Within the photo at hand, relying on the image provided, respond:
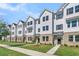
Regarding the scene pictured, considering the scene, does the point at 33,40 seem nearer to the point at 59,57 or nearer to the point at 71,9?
the point at 71,9

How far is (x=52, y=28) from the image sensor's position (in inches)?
1027

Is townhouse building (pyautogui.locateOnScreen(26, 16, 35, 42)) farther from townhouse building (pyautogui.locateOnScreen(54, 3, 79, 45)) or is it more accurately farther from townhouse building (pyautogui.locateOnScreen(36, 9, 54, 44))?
townhouse building (pyautogui.locateOnScreen(54, 3, 79, 45))

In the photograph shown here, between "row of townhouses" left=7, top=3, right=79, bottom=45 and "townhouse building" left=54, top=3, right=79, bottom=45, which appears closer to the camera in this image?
"townhouse building" left=54, top=3, right=79, bottom=45

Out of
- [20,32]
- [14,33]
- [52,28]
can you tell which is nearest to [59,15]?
[52,28]

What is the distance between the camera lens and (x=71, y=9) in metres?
23.3

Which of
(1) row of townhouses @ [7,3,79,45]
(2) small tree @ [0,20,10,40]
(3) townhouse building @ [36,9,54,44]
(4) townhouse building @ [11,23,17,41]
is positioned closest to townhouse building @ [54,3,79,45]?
(1) row of townhouses @ [7,3,79,45]

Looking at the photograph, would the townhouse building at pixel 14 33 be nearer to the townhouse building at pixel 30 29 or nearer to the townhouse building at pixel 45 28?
the townhouse building at pixel 30 29

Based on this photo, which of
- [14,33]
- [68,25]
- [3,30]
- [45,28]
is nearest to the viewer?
[68,25]

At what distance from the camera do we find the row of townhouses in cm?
2308

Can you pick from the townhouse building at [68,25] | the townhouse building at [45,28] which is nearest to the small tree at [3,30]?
the townhouse building at [45,28]

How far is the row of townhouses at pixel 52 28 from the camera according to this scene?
2308 cm

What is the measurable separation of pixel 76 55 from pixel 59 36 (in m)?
7.39

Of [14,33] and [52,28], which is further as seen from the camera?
[14,33]

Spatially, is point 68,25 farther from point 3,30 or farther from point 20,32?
point 3,30
